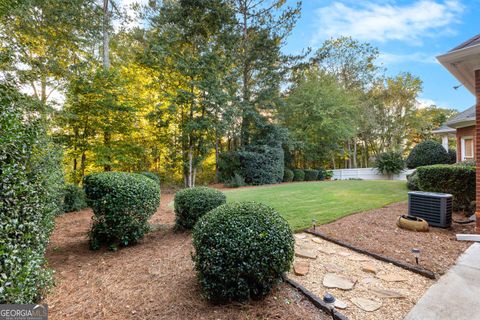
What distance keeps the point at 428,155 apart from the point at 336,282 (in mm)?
13637

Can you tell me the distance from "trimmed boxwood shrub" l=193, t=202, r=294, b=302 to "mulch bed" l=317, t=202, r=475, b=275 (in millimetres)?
1976

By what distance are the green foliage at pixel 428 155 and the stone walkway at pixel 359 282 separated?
496 inches

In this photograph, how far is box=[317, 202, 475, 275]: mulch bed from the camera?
9.73ft

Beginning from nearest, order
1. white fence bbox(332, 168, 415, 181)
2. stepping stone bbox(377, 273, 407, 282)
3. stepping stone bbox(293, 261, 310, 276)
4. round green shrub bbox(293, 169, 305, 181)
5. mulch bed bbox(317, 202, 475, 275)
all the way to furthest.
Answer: stepping stone bbox(377, 273, 407, 282)
stepping stone bbox(293, 261, 310, 276)
mulch bed bbox(317, 202, 475, 275)
white fence bbox(332, 168, 415, 181)
round green shrub bbox(293, 169, 305, 181)

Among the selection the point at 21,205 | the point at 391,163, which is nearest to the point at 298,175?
the point at 391,163

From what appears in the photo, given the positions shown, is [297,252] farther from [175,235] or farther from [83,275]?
[83,275]

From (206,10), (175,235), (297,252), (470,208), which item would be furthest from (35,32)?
(470,208)

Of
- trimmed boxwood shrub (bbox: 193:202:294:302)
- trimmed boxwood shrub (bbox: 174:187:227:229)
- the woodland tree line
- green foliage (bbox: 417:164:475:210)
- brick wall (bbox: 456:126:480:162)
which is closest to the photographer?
trimmed boxwood shrub (bbox: 193:202:294:302)

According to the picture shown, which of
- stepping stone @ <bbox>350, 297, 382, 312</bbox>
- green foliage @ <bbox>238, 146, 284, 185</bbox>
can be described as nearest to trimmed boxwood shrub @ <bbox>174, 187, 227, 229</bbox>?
stepping stone @ <bbox>350, 297, 382, 312</bbox>

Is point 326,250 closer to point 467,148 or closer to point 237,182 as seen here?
point 237,182

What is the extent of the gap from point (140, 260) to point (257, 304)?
1980 millimetres

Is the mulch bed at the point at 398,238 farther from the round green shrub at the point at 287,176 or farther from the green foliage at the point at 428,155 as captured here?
the round green shrub at the point at 287,176

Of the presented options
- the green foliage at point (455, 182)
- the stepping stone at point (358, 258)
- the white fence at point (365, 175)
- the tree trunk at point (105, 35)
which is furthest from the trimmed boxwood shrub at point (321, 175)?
the tree trunk at point (105, 35)

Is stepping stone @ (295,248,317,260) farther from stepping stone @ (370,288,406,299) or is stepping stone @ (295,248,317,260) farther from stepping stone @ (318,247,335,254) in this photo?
stepping stone @ (370,288,406,299)
